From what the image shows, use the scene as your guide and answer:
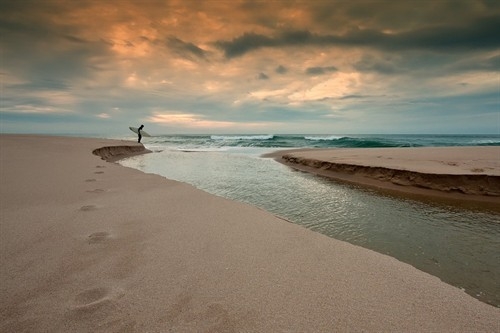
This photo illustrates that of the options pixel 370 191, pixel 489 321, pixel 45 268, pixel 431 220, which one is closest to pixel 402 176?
pixel 370 191

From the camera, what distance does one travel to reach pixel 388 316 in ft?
5.50

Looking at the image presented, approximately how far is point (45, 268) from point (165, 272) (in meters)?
1.03

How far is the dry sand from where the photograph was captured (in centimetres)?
160

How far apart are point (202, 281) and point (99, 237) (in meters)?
1.54

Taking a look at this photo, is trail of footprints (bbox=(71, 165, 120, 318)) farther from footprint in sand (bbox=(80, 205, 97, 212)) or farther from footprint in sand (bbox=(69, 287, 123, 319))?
footprint in sand (bbox=(80, 205, 97, 212))

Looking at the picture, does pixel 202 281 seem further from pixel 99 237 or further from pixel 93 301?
pixel 99 237

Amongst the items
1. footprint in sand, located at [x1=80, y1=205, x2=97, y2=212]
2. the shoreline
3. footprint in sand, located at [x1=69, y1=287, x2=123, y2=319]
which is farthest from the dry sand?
the shoreline

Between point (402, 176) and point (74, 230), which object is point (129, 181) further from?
point (402, 176)

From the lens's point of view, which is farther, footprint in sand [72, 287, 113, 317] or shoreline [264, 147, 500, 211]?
shoreline [264, 147, 500, 211]

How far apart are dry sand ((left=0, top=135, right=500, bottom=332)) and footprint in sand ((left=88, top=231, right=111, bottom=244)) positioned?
0.02 meters

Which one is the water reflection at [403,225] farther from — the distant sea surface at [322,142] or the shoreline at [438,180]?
the distant sea surface at [322,142]

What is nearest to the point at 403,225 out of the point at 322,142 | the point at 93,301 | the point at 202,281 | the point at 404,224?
the point at 404,224

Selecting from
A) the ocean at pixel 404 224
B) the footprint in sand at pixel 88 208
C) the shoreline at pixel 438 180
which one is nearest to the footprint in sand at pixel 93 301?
the footprint in sand at pixel 88 208

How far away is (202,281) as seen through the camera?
2.02 meters
